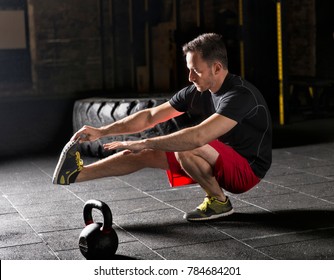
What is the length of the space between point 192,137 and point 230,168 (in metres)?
0.32

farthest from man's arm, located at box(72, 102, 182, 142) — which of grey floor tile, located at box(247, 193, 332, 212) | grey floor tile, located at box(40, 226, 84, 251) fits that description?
grey floor tile, located at box(247, 193, 332, 212)

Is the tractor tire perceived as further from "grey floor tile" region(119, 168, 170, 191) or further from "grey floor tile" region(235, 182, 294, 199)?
"grey floor tile" region(235, 182, 294, 199)

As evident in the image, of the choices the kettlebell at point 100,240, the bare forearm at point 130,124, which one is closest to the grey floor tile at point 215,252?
the kettlebell at point 100,240

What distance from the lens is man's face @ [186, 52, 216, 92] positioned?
301 centimetres

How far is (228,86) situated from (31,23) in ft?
28.4

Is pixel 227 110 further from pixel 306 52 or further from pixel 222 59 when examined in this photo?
pixel 306 52

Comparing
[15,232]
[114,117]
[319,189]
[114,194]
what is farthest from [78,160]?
[114,117]

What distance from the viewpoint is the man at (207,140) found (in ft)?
9.64

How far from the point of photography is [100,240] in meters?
2.60

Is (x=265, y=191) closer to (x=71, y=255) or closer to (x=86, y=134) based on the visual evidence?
(x=86, y=134)

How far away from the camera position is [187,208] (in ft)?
11.6

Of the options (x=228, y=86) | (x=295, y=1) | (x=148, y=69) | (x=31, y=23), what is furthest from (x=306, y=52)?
(x=228, y=86)

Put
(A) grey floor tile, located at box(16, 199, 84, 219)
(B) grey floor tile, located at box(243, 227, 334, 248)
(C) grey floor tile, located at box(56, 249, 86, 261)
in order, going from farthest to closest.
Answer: (A) grey floor tile, located at box(16, 199, 84, 219)
(B) grey floor tile, located at box(243, 227, 334, 248)
(C) grey floor tile, located at box(56, 249, 86, 261)

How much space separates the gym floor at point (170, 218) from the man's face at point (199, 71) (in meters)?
0.72
